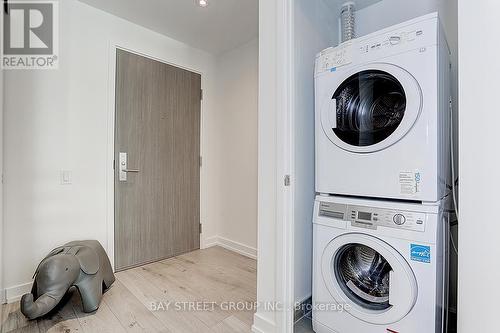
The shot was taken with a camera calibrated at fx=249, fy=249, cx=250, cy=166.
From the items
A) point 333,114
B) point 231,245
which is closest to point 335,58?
point 333,114

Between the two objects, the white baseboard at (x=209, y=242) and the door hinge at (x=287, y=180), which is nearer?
the door hinge at (x=287, y=180)

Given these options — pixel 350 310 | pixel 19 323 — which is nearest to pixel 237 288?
pixel 350 310

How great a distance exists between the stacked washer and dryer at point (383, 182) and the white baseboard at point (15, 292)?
2163 millimetres

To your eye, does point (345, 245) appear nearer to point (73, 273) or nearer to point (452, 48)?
point (452, 48)

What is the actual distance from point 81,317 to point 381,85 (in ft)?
7.82

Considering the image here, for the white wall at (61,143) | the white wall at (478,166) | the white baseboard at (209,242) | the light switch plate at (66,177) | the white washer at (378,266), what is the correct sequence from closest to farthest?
1. the white wall at (478,166)
2. the white washer at (378,266)
3. the white wall at (61,143)
4. the light switch plate at (66,177)
5. the white baseboard at (209,242)

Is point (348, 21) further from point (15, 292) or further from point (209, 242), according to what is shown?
point (15, 292)

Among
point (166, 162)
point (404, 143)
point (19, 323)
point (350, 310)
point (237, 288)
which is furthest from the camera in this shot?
point (166, 162)

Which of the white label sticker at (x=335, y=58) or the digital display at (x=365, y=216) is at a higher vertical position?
the white label sticker at (x=335, y=58)

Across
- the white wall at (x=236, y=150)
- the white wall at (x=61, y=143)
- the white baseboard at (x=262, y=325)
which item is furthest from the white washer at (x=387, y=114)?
the white wall at (x=61, y=143)

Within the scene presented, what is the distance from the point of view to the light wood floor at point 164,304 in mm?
1580

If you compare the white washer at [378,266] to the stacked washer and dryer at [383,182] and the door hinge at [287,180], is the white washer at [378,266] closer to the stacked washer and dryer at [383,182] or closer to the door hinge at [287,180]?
the stacked washer and dryer at [383,182]

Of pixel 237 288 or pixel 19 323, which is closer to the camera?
pixel 19 323

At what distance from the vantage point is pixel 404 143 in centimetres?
121
